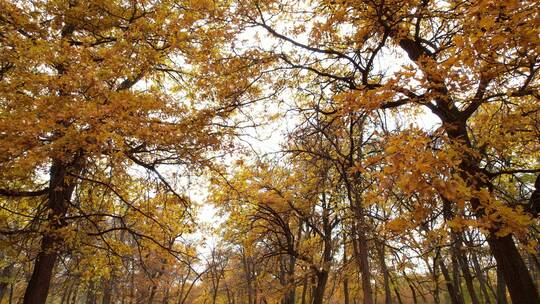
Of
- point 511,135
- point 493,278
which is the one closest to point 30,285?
point 511,135

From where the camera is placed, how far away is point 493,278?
22375 mm

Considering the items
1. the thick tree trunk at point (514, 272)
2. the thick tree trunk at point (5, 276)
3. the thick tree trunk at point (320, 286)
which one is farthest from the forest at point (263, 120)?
the thick tree trunk at point (5, 276)

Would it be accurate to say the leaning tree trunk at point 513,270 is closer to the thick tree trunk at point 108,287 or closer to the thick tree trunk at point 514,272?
the thick tree trunk at point 514,272

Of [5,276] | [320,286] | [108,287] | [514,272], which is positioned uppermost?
[5,276]

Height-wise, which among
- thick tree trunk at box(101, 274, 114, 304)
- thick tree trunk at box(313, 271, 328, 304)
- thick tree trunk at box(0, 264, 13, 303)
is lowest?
thick tree trunk at box(313, 271, 328, 304)

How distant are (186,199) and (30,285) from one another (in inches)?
135

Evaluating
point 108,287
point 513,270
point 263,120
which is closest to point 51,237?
point 263,120

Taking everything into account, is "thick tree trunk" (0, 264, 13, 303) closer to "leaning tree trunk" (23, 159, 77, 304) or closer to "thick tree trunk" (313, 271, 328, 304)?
"leaning tree trunk" (23, 159, 77, 304)

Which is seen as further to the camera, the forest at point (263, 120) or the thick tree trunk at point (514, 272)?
the thick tree trunk at point (514, 272)

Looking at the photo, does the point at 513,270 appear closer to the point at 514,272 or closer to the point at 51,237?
the point at 514,272

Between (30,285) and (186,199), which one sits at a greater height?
(186,199)

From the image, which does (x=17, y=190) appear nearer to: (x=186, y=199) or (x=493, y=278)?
(x=186, y=199)

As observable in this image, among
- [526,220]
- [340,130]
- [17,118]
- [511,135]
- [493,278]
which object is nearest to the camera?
[526,220]

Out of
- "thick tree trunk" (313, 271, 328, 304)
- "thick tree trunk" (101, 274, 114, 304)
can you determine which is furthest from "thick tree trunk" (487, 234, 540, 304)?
"thick tree trunk" (101, 274, 114, 304)
